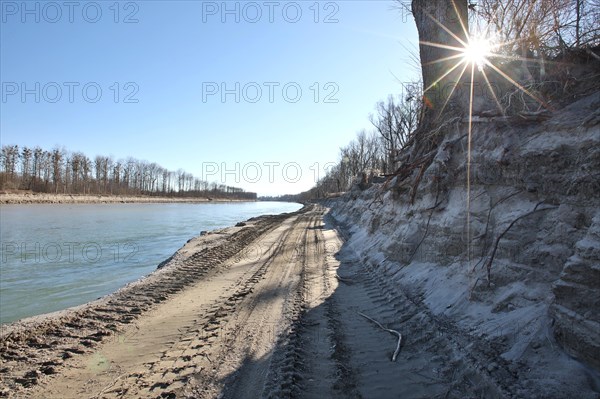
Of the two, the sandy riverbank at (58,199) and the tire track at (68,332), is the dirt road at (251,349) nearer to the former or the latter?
the tire track at (68,332)

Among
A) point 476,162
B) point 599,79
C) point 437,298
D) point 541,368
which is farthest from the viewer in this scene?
point 476,162

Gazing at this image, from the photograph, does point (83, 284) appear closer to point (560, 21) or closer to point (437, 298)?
point (437, 298)

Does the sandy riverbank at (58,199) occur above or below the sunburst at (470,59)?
below

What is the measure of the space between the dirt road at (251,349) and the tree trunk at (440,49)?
4.63 metres

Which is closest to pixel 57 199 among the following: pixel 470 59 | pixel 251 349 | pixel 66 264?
pixel 66 264

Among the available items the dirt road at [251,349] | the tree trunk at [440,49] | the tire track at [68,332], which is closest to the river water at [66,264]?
the tire track at [68,332]

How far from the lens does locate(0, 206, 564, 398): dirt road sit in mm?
3537

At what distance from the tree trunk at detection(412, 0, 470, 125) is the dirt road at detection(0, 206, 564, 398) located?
182 inches

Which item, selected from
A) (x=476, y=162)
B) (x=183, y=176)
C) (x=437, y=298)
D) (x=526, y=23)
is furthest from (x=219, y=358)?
(x=183, y=176)

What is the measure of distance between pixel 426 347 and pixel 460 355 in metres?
0.56

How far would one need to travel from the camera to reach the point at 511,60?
700cm

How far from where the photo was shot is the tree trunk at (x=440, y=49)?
316 inches

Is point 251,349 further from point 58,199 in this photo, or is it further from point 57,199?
point 58,199

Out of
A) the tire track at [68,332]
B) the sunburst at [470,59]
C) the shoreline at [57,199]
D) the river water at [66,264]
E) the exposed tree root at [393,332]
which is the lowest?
the river water at [66,264]
